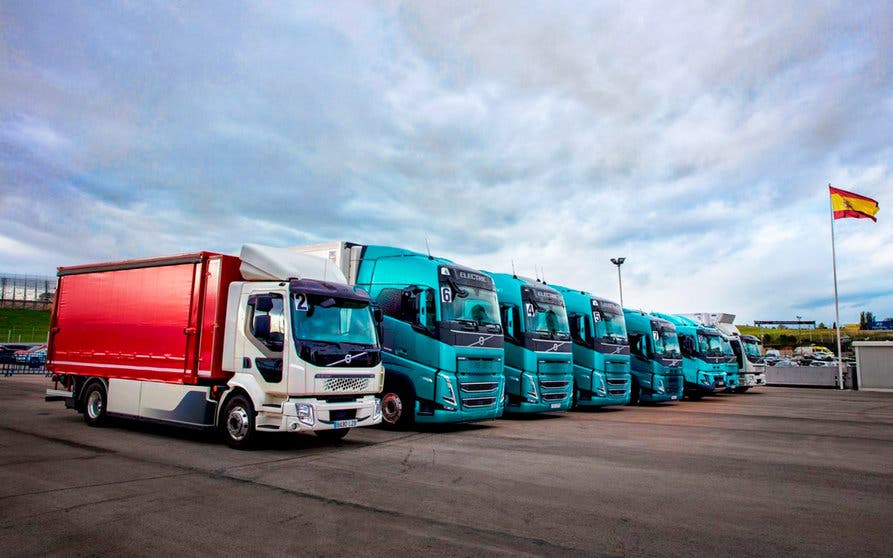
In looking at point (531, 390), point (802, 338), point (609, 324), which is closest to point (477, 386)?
point (531, 390)

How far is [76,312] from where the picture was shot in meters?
12.2

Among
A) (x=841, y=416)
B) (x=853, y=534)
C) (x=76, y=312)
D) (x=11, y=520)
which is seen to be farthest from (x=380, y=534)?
(x=841, y=416)

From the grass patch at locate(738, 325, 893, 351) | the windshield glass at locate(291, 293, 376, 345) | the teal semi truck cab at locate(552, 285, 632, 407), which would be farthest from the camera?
the grass patch at locate(738, 325, 893, 351)

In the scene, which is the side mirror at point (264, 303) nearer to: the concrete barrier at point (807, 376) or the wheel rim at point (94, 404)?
the wheel rim at point (94, 404)

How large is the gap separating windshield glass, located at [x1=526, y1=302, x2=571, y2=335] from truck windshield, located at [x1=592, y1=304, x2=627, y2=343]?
6.97 feet

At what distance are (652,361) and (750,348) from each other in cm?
1226

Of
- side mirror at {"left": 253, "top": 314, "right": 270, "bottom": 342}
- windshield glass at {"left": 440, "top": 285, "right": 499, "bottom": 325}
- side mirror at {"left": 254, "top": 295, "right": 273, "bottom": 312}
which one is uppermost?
windshield glass at {"left": 440, "top": 285, "right": 499, "bottom": 325}

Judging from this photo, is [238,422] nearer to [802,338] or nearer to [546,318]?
[546,318]

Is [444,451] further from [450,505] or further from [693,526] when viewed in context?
[693,526]

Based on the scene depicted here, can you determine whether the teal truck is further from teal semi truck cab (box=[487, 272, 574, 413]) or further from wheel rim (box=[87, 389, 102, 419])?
wheel rim (box=[87, 389, 102, 419])

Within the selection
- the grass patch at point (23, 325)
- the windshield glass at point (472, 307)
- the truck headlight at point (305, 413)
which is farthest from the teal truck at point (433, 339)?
the grass patch at point (23, 325)

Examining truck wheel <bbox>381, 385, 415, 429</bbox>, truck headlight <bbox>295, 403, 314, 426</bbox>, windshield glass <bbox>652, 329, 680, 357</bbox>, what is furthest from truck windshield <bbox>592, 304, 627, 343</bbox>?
truck headlight <bbox>295, 403, 314, 426</bbox>

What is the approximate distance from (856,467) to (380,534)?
7.44m

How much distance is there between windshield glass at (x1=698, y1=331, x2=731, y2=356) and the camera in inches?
918
